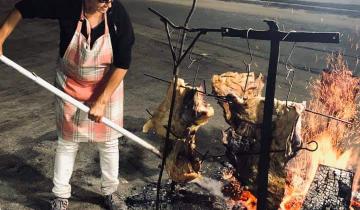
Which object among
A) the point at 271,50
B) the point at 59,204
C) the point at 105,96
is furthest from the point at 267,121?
the point at 59,204

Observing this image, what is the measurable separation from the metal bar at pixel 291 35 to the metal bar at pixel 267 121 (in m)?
0.04

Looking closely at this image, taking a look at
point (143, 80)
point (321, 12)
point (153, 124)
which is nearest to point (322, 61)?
point (143, 80)

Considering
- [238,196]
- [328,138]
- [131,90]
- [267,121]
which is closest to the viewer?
[267,121]

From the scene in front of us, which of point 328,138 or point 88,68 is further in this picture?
point 328,138

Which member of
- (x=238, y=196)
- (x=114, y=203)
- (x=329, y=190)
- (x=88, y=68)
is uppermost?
(x=88, y=68)

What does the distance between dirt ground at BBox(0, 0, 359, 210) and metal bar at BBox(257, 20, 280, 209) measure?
217cm

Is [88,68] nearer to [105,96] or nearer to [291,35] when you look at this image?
[105,96]

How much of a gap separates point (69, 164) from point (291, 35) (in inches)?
112

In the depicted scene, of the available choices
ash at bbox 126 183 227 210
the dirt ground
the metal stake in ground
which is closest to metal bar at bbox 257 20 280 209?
the metal stake in ground

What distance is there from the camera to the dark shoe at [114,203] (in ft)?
15.3

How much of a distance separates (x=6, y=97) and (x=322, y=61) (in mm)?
7649

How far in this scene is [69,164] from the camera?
4.47m

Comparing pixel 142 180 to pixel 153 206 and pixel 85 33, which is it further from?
pixel 85 33

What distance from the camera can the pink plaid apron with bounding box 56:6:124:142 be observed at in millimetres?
3924
